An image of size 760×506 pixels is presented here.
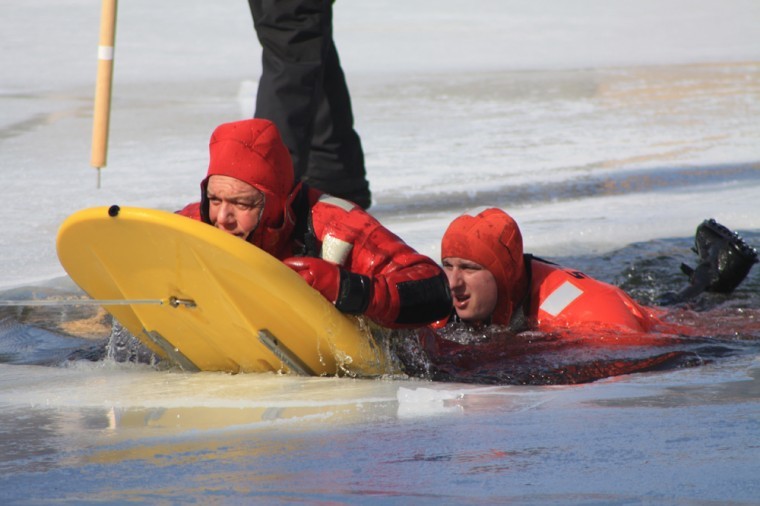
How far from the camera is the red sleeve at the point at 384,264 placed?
11.4ft

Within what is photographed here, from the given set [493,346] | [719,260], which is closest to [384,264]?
[493,346]

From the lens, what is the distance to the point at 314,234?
3656mm

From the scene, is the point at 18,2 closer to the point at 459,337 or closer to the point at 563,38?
the point at 563,38

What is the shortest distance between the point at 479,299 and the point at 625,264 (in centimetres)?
179

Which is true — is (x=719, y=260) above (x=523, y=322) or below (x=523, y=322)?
above

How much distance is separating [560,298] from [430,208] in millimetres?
2524

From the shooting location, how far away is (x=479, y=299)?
451 centimetres

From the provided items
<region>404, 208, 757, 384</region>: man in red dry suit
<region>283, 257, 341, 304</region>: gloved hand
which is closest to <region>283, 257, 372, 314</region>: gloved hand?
<region>283, 257, 341, 304</region>: gloved hand

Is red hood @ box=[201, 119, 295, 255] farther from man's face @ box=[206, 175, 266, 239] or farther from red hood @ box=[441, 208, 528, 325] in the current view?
red hood @ box=[441, 208, 528, 325]

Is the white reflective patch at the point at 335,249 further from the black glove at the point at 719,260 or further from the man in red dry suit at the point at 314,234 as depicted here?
the black glove at the point at 719,260

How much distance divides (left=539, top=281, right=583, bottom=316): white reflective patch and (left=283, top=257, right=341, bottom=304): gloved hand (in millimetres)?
1339

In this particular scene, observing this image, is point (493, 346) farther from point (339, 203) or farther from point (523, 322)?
point (339, 203)

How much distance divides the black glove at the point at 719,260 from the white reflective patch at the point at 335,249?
101 inches

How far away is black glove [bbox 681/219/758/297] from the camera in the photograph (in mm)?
5531
